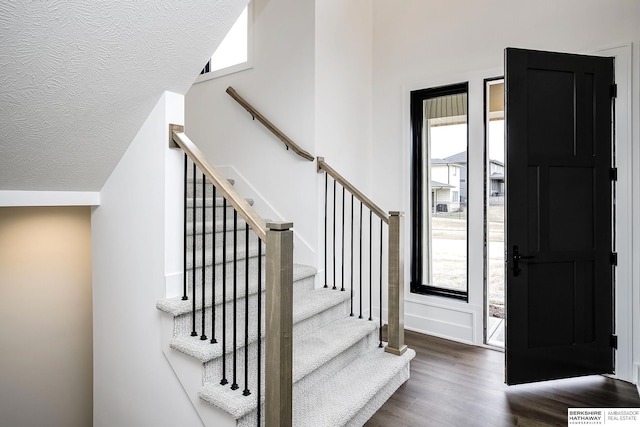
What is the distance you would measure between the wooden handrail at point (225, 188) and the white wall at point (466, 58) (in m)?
2.17

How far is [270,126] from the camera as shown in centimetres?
327

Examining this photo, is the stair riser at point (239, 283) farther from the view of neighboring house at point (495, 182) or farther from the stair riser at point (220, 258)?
the view of neighboring house at point (495, 182)

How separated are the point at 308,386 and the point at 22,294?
232 centimetres

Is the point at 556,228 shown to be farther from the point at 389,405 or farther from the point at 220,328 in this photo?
the point at 220,328

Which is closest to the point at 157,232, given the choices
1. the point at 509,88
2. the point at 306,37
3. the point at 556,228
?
the point at 306,37

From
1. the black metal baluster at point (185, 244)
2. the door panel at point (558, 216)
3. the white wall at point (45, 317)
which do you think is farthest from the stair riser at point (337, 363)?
the white wall at point (45, 317)

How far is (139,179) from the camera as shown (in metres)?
2.13

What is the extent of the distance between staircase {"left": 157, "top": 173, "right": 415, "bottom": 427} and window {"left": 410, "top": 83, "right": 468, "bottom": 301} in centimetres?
101

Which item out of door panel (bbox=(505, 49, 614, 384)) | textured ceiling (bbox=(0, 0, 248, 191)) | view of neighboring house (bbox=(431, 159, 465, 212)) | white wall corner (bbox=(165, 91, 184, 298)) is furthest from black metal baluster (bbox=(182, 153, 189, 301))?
view of neighboring house (bbox=(431, 159, 465, 212))

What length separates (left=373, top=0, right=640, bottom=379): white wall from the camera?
2.59m

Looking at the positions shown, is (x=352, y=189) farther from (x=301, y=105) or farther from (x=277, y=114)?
(x=277, y=114)

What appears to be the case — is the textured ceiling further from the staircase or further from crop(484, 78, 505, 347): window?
crop(484, 78, 505, 347): window

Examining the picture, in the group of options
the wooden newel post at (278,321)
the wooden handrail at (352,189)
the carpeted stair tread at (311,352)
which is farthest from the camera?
the wooden handrail at (352,189)

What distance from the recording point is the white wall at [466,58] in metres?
2.59
